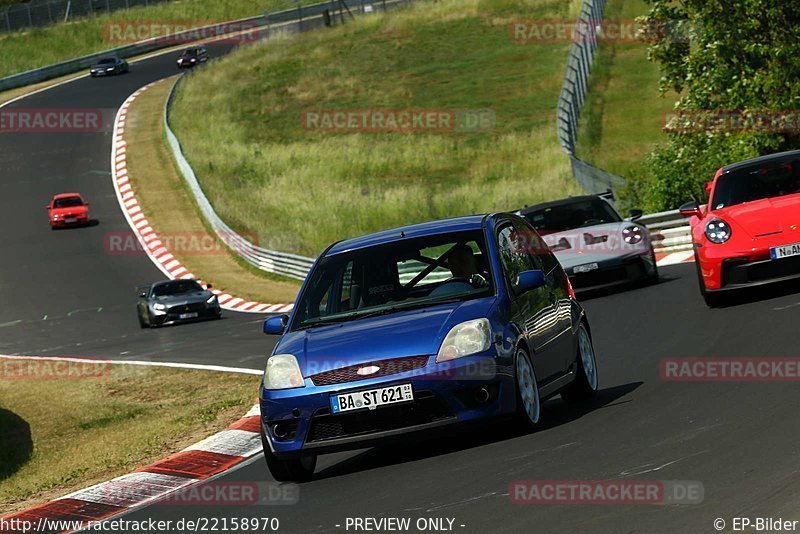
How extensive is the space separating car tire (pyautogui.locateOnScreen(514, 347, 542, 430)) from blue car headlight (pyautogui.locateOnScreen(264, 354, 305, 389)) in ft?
4.48

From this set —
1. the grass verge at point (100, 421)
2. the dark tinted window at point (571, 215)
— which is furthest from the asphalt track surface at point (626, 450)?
the grass verge at point (100, 421)

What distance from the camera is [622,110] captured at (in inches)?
1940

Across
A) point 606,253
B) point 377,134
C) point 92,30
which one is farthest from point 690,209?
point 92,30

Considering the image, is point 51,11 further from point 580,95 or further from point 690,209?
point 690,209

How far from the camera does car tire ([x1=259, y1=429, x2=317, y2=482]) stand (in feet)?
29.1

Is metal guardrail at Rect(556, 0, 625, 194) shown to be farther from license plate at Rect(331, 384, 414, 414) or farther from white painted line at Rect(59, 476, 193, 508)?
license plate at Rect(331, 384, 414, 414)

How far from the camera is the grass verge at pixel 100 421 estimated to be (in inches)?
463

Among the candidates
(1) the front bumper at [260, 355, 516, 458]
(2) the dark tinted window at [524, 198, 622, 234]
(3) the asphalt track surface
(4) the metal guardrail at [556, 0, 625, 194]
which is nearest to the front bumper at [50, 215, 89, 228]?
(4) the metal guardrail at [556, 0, 625, 194]

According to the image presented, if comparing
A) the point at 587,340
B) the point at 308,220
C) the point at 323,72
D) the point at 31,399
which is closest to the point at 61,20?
the point at 323,72

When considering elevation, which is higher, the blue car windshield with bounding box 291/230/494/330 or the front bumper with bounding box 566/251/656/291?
the blue car windshield with bounding box 291/230/494/330

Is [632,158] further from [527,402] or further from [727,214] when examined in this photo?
[527,402]

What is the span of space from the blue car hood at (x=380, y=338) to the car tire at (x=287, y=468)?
0.60 m

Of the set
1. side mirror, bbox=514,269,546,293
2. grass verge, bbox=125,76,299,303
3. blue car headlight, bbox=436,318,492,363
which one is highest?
side mirror, bbox=514,269,546,293

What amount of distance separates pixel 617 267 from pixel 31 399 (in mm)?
8156
